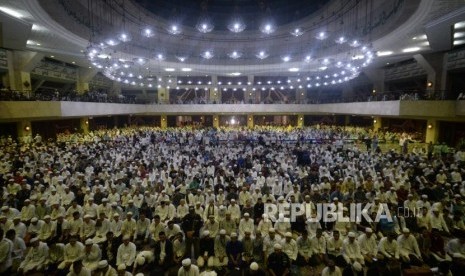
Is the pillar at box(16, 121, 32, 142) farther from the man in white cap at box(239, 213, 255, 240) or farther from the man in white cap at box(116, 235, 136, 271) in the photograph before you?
the man in white cap at box(239, 213, 255, 240)

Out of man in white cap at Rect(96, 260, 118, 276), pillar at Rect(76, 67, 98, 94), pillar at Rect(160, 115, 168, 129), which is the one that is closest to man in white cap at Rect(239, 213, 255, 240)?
man in white cap at Rect(96, 260, 118, 276)

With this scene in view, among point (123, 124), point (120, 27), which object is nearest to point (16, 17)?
point (120, 27)

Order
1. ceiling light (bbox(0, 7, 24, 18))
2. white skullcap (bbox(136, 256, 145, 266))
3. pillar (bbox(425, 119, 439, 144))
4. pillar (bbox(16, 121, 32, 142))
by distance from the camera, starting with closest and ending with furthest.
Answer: white skullcap (bbox(136, 256, 145, 266)), ceiling light (bbox(0, 7, 24, 18)), pillar (bbox(425, 119, 439, 144)), pillar (bbox(16, 121, 32, 142))

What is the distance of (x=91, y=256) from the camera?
5.78 m

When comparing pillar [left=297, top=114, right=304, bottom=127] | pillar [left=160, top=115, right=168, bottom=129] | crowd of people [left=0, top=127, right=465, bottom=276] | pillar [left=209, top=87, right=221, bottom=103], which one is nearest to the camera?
crowd of people [left=0, top=127, right=465, bottom=276]

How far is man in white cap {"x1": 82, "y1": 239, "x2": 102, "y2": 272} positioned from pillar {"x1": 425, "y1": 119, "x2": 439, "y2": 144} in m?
19.6

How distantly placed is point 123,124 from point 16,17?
20.8m

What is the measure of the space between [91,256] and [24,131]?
1678 cm

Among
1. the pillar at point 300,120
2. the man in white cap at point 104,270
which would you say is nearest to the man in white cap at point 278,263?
the man in white cap at point 104,270

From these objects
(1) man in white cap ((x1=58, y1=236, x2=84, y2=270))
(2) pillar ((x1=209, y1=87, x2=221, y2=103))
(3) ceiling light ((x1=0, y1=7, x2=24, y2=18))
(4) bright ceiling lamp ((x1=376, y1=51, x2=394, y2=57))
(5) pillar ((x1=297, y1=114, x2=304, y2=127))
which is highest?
(4) bright ceiling lamp ((x1=376, y1=51, x2=394, y2=57))

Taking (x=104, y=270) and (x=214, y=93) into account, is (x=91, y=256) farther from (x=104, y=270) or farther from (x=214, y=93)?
(x=214, y=93)

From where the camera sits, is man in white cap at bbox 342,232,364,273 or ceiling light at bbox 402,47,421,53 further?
ceiling light at bbox 402,47,421,53

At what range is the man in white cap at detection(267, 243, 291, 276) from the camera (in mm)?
5500

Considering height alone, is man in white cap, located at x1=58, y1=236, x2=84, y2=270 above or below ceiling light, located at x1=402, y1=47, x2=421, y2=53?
below
